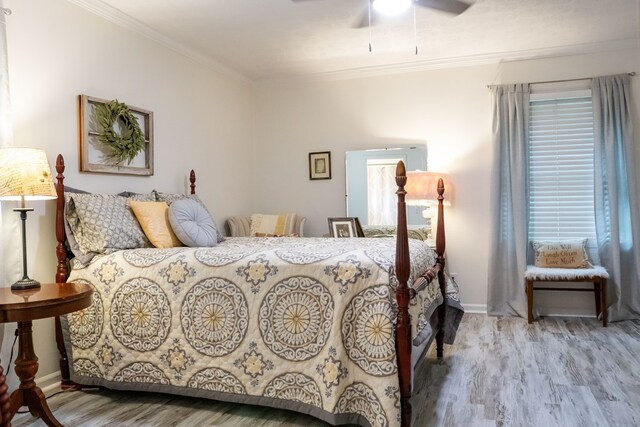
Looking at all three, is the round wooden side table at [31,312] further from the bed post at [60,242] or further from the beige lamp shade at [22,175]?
the beige lamp shade at [22,175]

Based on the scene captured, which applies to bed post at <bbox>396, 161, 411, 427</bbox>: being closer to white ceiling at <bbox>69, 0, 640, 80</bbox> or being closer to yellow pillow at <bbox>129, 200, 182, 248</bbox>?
yellow pillow at <bbox>129, 200, 182, 248</bbox>

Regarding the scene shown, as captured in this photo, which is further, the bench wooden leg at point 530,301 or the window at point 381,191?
the window at point 381,191

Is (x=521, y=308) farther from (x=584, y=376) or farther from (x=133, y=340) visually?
(x=133, y=340)

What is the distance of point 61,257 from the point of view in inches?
114

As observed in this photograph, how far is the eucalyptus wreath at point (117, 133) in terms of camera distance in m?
3.41

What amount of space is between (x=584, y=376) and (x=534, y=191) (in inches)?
85.4

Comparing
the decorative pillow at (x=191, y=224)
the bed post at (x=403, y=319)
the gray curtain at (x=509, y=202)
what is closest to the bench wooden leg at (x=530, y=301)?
the gray curtain at (x=509, y=202)

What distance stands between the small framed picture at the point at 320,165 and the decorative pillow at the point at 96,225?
274 cm

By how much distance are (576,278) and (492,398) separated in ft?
6.86

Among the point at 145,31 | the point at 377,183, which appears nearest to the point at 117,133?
the point at 145,31

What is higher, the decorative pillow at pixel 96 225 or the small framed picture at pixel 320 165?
the small framed picture at pixel 320 165

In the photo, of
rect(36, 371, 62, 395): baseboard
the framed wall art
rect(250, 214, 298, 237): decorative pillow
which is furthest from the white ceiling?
rect(36, 371, 62, 395): baseboard

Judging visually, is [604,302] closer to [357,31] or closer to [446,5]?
[446,5]

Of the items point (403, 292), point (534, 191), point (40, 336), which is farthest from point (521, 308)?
point (40, 336)
